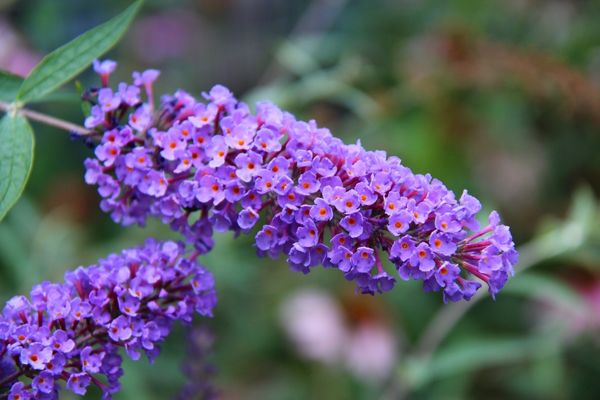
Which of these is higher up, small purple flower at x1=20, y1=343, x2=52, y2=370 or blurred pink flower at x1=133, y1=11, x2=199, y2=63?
small purple flower at x1=20, y1=343, x2=52, y2=370

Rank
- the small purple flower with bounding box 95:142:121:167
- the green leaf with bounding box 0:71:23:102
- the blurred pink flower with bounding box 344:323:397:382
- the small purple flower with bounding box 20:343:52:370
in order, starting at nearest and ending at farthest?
the small purple flower with bounding box 20:343:52:370 < the small purple flower with bounding box 95:142:121:167 < the green leaf with bounding box 0:71:23:102 < the blurred pink flower with bounding box 344:323:397:382

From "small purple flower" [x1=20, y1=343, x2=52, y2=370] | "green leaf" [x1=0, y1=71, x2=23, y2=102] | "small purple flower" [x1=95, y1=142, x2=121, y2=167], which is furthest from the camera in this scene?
"green leaf" [x1=0, y1=71, x2=23, y2=102]

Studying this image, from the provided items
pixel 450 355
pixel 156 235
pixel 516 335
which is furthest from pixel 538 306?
pixel 156 235

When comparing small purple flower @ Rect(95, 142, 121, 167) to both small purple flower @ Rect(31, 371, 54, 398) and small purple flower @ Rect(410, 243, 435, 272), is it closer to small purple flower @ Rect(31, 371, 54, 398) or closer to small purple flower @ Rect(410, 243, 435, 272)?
small purple flower @ Rect(31, 371, 54, 398)

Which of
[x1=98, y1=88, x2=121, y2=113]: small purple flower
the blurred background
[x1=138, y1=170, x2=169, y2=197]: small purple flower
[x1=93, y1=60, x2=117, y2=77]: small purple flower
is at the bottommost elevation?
the blurred background

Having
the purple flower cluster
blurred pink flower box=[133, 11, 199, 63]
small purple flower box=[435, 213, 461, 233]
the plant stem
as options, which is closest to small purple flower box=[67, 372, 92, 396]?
the purple flower cluster

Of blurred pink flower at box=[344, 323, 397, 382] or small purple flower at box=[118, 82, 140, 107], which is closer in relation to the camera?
small purple flower at box=[118, 82, 140, 107]
